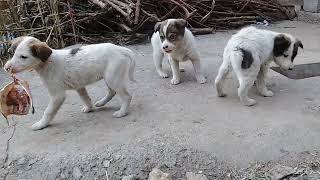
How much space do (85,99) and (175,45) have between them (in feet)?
3.59

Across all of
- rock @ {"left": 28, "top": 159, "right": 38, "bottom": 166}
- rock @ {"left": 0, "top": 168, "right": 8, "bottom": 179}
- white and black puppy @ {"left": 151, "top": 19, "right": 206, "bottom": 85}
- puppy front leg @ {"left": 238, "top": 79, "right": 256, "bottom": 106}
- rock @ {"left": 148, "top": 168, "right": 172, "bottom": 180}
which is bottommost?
rock @ {"left": 0, "top": 168, "right": 8, "bottom": 179}

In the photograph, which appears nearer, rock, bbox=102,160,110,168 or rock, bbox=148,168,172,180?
rock, bbox=148,168,172,180

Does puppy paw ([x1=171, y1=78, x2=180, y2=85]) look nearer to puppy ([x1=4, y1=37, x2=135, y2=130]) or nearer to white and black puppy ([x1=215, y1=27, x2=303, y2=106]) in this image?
white and black puppy ([x1=215, y1=27, x2=303, y2=106])

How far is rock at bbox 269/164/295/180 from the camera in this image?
3081 millimetres

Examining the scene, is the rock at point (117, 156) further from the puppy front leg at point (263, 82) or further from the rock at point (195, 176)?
the puppy front leg at point (263, 82)

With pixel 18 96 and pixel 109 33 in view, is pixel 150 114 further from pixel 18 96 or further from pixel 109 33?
pixel 109 33

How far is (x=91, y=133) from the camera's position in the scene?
12.2 feet

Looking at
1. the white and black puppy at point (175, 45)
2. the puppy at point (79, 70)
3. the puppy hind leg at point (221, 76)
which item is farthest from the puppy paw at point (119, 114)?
the puppy hind leg at point (221, 76)

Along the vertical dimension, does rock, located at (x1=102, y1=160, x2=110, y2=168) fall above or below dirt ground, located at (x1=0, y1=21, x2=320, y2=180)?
below

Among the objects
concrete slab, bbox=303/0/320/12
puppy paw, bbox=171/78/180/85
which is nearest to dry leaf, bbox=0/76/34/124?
puppy paw, bbox=171/78/180/85

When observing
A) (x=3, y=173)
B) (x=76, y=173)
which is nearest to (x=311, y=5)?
(x=76, y=173)

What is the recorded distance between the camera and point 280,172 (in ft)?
10.2

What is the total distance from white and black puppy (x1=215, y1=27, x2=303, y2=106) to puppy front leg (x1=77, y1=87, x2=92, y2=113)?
1253 mm

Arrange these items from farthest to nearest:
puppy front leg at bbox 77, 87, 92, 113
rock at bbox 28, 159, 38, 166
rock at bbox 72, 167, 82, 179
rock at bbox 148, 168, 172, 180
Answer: puppy front leg at bbox 77, 87, 92, 113 < rock at bbox 28, 159, 38, 166 < rock at bbox 72, 167, 82, 179 < rock at bbox 148, 168, 172, 180
